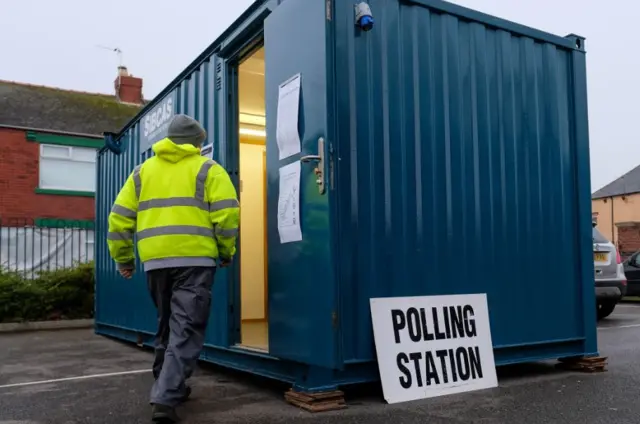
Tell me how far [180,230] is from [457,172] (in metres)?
2.12

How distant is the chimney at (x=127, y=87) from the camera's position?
74.4 ft

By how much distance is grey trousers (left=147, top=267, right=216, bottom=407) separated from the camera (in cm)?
353

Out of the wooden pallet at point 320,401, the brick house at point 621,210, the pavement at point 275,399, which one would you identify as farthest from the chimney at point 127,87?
the wooden pallet at point 320,401

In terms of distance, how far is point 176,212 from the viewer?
12.4ft

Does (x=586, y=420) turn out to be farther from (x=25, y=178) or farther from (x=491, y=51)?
(x=25, y=178)

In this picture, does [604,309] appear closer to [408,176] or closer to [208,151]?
[408,176]

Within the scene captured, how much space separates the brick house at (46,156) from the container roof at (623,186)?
21.0m

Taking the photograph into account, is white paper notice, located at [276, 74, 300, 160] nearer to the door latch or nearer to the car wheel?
the door latch

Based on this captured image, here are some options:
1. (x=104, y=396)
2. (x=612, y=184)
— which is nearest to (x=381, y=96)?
(x=104, y=396)

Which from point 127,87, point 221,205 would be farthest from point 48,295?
point 127,87

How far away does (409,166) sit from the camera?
4.40 m

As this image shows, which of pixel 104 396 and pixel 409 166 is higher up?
pixel 409 166

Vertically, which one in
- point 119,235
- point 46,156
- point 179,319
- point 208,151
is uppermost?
point 46,156

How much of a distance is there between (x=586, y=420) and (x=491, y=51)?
112 inches
